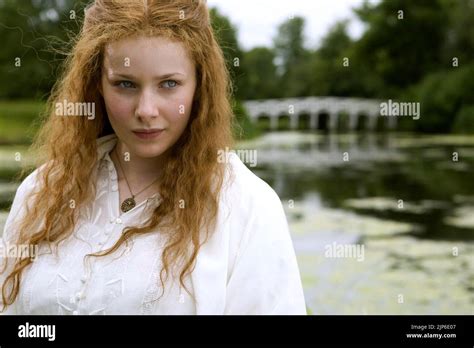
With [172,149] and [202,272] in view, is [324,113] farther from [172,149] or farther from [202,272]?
[202,272]

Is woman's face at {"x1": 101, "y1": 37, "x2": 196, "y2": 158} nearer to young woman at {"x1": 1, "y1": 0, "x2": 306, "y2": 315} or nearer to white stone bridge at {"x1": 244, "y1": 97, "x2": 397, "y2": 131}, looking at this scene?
young woman at {"x1": 1, "y1": 0, "x2": 306, "y2": 315}

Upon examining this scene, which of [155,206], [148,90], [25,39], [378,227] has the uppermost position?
[25,39]

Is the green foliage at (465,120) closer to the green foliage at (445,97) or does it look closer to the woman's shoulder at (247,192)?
the green foliage at (445,97)

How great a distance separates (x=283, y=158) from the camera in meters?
14.9

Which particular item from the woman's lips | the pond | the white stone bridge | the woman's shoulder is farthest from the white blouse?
the white stone bridge

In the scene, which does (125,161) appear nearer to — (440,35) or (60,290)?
(60,290)

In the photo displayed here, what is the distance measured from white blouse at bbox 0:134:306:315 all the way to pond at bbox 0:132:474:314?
0.59 m

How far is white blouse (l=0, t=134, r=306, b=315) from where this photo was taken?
1.23 metres

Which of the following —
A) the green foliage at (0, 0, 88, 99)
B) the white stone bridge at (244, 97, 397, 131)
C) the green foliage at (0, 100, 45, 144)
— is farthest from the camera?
the white stone bridge at (244, 97, 397, 131)

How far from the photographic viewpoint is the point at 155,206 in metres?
1.32

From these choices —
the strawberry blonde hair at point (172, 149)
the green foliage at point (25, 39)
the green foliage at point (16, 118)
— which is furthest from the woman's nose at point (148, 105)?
the green foliage at point (25, 39)

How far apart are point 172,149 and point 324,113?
27.6 meters

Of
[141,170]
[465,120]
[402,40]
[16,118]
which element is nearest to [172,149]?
[141,170]
